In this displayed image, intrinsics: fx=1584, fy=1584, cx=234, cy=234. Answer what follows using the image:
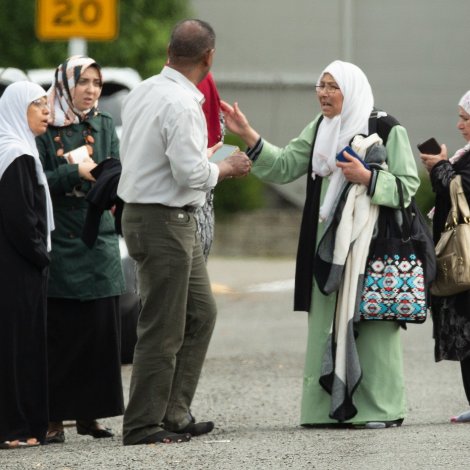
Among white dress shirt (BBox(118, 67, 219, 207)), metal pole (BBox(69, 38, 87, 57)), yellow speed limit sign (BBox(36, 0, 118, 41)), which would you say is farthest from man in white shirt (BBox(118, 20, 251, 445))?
metal pole (BBox(69, 38, 87, 57))

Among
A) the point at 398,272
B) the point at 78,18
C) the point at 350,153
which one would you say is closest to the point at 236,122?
the point at 350,153

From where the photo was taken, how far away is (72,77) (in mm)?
7820

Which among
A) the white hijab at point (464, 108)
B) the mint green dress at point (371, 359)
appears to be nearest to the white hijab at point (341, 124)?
the mint green dress at point (371, 359)

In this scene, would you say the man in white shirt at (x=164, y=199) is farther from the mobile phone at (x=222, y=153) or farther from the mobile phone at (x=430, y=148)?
the mobile phone at (x=430, y=148)

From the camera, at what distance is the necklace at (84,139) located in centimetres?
779

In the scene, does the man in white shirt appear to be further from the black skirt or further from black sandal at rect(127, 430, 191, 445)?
the black skirt

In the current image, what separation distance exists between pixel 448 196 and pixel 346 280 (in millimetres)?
755

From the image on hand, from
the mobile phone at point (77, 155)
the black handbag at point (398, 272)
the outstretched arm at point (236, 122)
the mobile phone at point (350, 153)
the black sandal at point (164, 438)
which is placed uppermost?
the outstretched arm at point (236, 122)

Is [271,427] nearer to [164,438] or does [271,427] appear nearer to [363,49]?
[164,438]

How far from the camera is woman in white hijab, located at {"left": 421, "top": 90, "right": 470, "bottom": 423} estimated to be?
26.2 ft

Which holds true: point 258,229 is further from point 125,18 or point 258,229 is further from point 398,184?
point 398,184

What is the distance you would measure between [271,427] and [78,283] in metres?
1.28

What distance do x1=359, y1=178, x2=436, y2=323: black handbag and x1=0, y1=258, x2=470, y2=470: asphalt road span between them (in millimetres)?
577

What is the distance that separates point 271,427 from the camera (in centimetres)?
813
